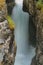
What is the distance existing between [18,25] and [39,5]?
2284mm

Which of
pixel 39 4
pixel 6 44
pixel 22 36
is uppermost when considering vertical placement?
pixel 39 4

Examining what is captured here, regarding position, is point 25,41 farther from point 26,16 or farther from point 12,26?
point 12,26

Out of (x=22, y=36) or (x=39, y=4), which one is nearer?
(x=39, y=4)

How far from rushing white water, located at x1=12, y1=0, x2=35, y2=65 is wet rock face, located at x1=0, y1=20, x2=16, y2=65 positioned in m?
2.81

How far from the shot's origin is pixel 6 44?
12039 mm

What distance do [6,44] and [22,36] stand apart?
390cm

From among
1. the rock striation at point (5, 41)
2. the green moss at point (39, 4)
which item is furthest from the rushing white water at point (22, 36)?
the rock striation at point (5, 41)

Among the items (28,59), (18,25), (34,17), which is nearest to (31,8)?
(34,17)

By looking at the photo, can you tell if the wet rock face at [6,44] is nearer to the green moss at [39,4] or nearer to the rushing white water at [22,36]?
the green moss at [39,4]

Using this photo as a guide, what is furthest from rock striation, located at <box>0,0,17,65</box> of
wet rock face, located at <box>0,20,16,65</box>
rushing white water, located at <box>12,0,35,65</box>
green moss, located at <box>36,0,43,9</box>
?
rushing white water, located at <box>12,0,35,65</box>

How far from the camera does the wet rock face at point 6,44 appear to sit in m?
11.9

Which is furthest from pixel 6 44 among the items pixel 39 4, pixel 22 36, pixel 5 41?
pixel 22 36

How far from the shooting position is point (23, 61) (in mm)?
15148

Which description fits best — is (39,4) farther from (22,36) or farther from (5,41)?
(22,36)
